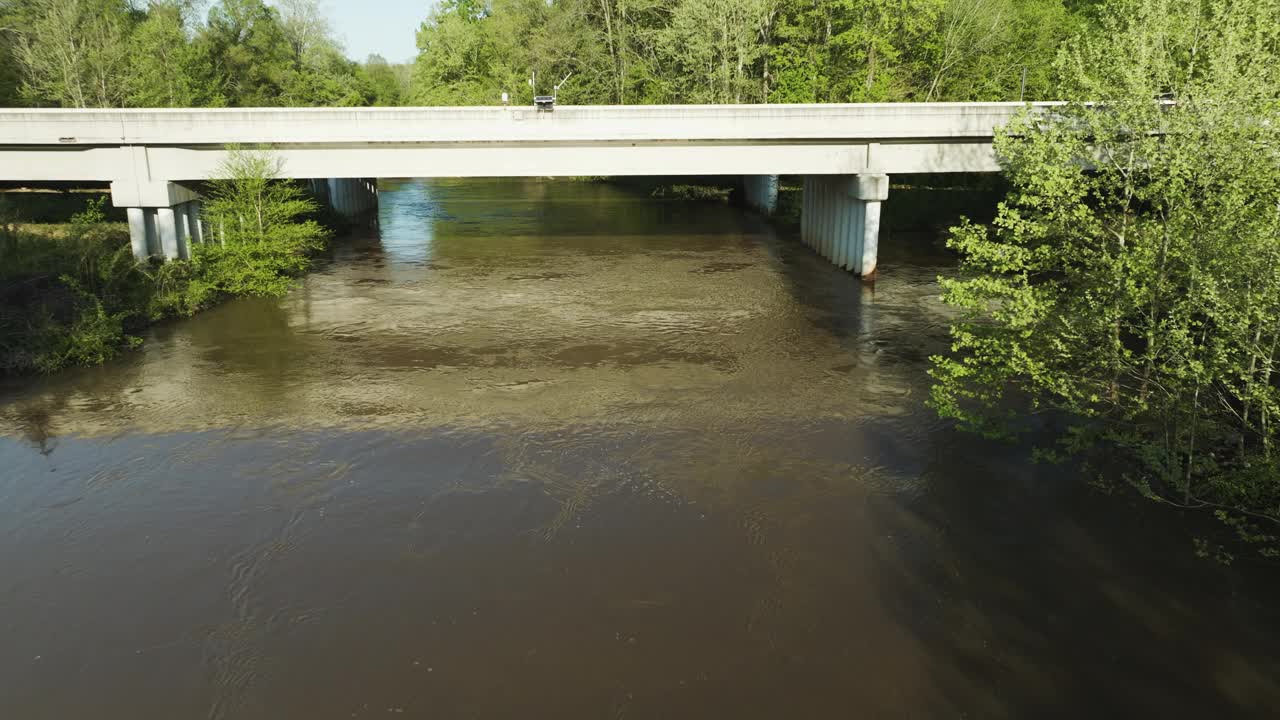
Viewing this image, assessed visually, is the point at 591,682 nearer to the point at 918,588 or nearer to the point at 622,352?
the point at 918,588

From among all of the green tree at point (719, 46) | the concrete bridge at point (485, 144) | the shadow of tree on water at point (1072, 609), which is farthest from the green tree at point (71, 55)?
the shadow of tree on water at point (1072, 609)

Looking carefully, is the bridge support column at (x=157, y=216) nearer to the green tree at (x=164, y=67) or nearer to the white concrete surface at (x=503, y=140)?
the white concrete surface at (x=503, y=140)

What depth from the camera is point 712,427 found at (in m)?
21.2

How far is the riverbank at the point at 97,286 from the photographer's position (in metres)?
26.0

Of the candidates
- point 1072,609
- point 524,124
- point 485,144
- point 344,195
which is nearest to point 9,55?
point 344,195

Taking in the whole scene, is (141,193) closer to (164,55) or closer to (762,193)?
(762,193)

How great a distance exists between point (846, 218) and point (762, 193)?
22.7 metres

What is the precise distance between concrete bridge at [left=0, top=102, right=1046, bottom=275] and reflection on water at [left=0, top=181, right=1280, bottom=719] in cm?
1014

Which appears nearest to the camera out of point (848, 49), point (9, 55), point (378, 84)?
point (848, 49)

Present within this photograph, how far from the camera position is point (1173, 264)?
16000 millimetres

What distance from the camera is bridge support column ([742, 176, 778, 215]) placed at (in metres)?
60.4

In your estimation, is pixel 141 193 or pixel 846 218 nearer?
pixel 141 193

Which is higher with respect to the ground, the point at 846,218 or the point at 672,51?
the point at 672,51

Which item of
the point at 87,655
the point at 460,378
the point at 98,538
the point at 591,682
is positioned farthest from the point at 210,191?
the point at 591,682
